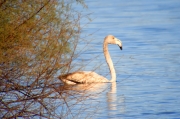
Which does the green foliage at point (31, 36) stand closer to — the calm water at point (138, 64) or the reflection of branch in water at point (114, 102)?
the calm water at point (138, 64)

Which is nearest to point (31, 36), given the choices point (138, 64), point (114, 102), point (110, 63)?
point (114, 102)

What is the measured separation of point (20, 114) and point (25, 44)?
97 centimetres

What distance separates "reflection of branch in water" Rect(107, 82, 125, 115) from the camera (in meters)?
11.8

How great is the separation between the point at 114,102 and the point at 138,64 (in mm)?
4798

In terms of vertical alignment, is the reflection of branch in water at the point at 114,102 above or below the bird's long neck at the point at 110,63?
below

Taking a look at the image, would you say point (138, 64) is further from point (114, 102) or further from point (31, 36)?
point (31, 36)

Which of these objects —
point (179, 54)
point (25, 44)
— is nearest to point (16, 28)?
point (25, 44)

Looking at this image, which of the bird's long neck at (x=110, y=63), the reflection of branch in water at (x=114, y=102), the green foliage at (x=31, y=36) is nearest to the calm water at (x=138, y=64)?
the reflection of branch in water at (x=114, y=102)

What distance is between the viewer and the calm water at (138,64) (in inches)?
459

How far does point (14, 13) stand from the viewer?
8.55 meters

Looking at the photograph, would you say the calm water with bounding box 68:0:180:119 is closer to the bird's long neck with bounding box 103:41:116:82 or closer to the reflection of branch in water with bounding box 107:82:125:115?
the reflection of branch in water with bounding box 107:82:125:115

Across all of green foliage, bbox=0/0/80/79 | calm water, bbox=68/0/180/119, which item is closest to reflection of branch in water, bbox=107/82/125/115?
calm water, bbox=68/0/180/119

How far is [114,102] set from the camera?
1257 cm

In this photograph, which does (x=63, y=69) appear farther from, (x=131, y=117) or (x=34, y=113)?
(x=131, y=117)
